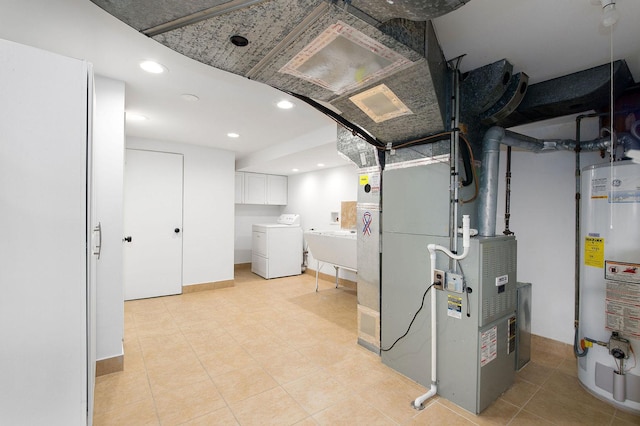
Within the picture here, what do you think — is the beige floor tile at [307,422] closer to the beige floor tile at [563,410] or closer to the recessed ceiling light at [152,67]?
the beige floor tile at [563,410]

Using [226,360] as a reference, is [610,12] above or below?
above

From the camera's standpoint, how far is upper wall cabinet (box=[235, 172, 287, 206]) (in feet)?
20.3

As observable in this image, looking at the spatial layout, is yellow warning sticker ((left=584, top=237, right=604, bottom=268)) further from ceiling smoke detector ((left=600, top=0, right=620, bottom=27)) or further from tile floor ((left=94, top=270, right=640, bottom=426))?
ceiling smoke detector ((left=600, top=0, right=620, bottom=27))

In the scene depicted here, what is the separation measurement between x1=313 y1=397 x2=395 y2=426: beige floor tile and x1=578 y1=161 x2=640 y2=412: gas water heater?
168 cm

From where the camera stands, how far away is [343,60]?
4.91 ft

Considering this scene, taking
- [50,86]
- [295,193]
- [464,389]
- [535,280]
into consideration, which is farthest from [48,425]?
[295,193]

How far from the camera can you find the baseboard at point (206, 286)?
15.0ft

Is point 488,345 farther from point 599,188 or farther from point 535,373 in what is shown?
point 599,188

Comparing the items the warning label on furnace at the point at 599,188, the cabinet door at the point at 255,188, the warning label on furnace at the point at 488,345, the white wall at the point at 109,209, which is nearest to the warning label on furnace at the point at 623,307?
the warning label on furnace at the point at 599,188

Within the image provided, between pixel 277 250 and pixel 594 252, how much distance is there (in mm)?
4643

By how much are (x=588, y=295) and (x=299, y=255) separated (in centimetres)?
456

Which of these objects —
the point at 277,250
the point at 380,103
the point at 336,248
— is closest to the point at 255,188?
the point at 277,250

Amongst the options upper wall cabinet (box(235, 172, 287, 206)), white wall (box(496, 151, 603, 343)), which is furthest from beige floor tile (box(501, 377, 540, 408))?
upper wall cabinet (box(235, 172, 287, 206))

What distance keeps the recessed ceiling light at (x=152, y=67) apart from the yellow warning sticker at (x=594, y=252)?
3565 mm
